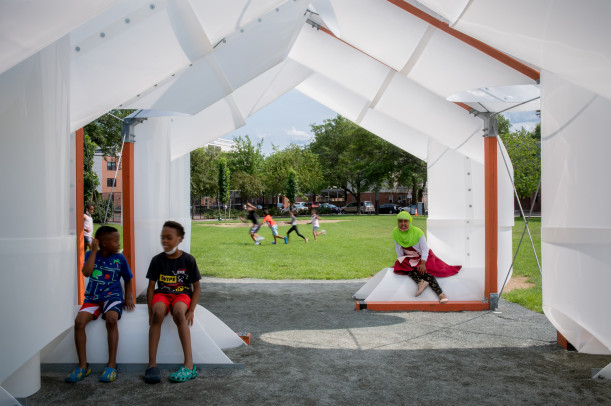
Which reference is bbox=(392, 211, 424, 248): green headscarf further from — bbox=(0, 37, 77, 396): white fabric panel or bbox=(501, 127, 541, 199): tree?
bbox=(501, 127, 541, 199): tree

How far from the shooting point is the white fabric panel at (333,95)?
369 inches

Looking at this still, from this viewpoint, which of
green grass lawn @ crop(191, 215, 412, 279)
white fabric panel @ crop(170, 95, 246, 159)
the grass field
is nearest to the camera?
white fabric panel @ crop(170, 95, 246, 159)

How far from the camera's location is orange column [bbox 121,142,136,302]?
7238 mm

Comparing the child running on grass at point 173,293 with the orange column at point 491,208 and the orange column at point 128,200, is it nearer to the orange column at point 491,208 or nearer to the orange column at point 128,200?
the orange column at point 128,200

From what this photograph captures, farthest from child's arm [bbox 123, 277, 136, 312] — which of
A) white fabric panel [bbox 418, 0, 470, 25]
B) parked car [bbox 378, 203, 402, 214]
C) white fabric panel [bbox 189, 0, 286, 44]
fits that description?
parked car [bbox 378, 203, 402, 214]

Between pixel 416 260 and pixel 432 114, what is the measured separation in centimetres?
225

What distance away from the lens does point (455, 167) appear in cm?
905

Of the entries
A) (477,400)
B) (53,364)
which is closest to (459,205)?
(477,400)

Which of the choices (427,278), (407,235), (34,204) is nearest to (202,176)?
(407,235)

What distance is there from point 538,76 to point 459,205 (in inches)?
154

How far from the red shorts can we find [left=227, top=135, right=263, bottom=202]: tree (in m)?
45.1

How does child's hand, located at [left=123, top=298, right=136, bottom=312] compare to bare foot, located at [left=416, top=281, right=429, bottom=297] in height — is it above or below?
above

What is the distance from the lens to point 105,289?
4.65 m

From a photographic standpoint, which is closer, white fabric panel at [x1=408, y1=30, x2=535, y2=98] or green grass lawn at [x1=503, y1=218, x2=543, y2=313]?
white fabric panel at [x1=408, y1=30, x2=535, y2=98]
